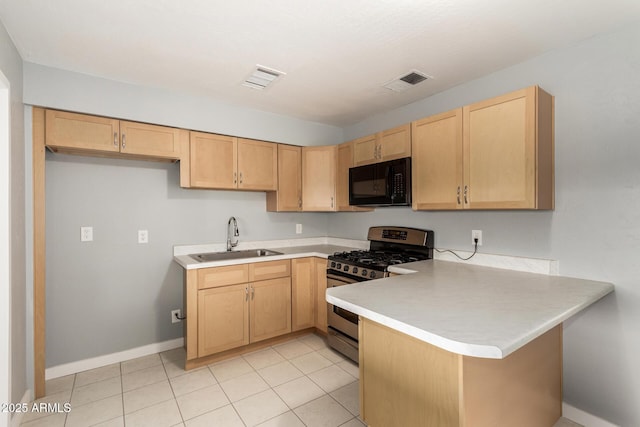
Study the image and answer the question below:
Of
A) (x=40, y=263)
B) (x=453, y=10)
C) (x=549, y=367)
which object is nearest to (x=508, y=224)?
(x=549, y=367)

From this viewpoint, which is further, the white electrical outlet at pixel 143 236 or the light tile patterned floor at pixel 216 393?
the white electrical outlet at pixel 143 236

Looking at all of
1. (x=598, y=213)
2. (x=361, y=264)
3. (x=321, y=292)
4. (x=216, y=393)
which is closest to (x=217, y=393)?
(x=216, y=393)

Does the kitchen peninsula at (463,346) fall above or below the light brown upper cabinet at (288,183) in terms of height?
below

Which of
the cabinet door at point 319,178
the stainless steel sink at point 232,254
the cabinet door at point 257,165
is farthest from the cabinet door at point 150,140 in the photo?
the cabinet door at point 319,178

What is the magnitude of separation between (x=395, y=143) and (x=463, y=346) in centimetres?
203

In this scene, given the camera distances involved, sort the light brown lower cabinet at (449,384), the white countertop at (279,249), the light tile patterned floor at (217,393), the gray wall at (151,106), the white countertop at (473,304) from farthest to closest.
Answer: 1. the white countertop at (279,249)
2. the gray wall at (151,106)
3. the light tile patterned floor at (217,393)
4. the light brown lower cabinet at (449,384)
5. the white countertop at (473,304)

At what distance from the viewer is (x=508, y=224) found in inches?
87.4

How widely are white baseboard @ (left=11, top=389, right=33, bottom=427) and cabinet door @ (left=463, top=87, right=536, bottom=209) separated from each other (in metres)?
3.19

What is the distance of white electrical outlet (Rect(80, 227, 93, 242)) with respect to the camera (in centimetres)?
255

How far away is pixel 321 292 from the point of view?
10.3 ft

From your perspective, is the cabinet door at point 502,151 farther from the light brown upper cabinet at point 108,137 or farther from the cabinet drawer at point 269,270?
the light brown upper cabinet at point 108,137

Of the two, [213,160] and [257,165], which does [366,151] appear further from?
[213,160]

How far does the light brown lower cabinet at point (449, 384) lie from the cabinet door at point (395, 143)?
62.8 inches

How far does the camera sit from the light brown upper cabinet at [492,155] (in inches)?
72.2
